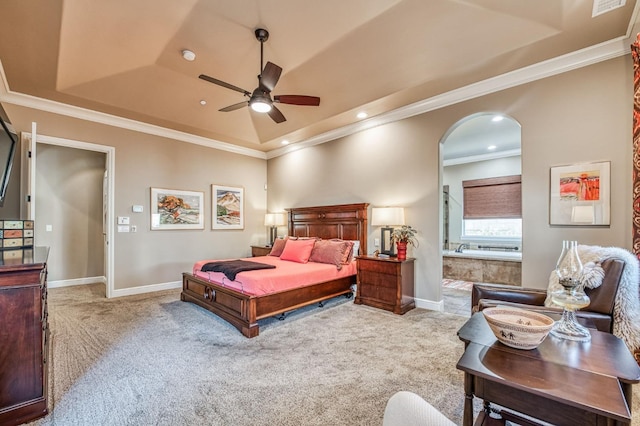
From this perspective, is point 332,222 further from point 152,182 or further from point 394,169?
Answer: point 152,182

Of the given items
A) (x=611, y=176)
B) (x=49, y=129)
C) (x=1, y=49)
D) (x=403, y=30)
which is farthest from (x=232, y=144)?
(x=611, y=176)

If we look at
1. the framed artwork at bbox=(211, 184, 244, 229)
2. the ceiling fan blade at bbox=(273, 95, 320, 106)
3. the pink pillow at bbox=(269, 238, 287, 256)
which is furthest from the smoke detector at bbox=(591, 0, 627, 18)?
the framed artwork at bbox=(211, 184, 244, 229)

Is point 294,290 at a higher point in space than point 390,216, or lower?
lower

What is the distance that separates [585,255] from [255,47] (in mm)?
3972

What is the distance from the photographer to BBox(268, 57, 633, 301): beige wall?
2838 millimetres

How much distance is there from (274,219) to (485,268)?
4.55 m

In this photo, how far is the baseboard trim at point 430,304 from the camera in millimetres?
4035

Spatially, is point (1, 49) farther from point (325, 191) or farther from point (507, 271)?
point (507, 271)

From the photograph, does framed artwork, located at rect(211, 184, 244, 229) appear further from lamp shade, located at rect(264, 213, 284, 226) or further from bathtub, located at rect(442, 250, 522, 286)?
bathtub, located at rect(442, 250, 522, 286)

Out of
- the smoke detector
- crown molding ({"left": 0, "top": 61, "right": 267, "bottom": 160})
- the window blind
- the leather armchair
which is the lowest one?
the leather armchair

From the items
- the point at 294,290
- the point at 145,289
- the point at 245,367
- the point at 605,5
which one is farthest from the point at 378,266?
the point at 145,289

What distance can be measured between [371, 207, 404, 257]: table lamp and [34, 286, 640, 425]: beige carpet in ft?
3.52

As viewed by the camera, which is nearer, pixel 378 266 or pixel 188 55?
pixel 188 55

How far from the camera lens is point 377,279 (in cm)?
414
